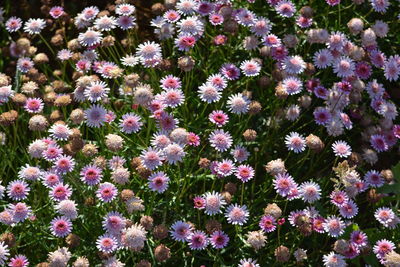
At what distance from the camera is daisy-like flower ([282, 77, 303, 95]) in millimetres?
3658

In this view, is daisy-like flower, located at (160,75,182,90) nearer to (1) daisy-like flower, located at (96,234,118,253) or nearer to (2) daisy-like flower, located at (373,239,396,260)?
(1) daisy-like flower, located at (96,234,118,253)

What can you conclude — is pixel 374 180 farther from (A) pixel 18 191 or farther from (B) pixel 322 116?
(A) pixel 18 191

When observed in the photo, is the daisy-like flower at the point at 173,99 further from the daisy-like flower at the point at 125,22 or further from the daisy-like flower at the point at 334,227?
the daisy-like flower at the point at 334,227

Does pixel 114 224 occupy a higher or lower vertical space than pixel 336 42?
lower

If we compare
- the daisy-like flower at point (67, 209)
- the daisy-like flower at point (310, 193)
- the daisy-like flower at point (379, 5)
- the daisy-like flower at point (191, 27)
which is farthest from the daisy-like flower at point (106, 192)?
the daisy-like flower at point (379, 5)

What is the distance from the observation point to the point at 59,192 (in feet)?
10.7

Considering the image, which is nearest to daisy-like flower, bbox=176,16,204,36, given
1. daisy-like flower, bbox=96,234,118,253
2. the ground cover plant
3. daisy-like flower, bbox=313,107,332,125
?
the ground cover plant

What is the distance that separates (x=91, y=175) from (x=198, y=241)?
0.56m

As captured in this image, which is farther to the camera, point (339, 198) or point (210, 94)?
point (210, 94)

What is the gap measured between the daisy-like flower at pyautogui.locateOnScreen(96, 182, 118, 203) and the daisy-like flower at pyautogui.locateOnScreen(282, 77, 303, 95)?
1.02 m

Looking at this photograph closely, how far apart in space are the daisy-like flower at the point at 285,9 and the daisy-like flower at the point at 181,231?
4.33 feet

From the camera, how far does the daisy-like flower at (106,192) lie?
10.6 ft

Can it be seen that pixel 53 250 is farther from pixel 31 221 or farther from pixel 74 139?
pixel 74 139

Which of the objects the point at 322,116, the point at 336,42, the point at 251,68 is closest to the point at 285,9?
the point at 336,42
